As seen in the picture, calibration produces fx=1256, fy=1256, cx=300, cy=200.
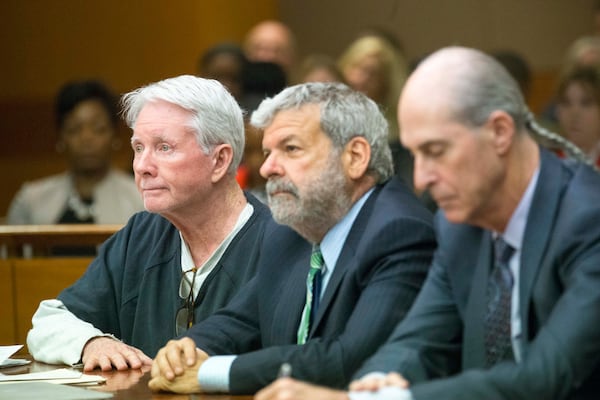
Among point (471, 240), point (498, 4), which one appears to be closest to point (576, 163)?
point (471, 240)

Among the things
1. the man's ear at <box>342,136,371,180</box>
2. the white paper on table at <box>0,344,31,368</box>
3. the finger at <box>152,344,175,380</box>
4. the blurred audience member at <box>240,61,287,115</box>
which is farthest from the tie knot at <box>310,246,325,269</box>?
the blurred audience member at <box>240,61,287,115</box>

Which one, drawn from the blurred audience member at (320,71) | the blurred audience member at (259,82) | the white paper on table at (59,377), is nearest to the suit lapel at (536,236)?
the white paper on table at (59,377)

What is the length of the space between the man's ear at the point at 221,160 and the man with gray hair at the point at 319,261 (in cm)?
35

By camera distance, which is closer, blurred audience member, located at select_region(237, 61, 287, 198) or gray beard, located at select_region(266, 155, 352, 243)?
gray beard, located at select_region(266, 155, 352, 243)

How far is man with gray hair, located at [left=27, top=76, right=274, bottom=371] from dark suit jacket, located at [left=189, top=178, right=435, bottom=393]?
252 millimetres

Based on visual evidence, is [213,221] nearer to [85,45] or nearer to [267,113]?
[267,113]

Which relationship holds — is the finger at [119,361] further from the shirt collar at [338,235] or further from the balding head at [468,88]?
the balding head at [468,88]

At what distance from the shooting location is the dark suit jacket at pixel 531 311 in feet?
8.96

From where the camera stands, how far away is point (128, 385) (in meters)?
3.55

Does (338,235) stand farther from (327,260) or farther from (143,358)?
(143,358)

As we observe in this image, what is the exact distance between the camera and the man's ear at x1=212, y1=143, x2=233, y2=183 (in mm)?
4246

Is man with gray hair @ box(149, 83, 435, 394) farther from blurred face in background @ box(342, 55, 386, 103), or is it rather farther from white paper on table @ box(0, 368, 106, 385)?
blurred face in background @ box(342, 55, 386, 103)

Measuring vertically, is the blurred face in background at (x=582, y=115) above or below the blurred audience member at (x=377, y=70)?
below

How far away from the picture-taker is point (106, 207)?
22.8ft
